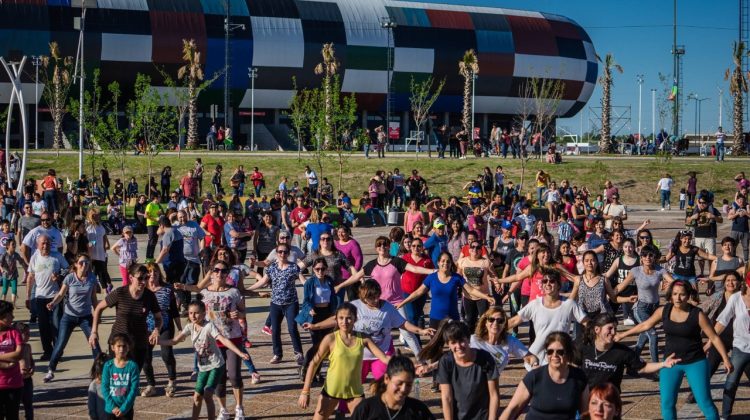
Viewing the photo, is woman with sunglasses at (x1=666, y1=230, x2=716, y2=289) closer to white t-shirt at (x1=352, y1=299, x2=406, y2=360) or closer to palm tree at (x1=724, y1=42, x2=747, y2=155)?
white t-shirt at (x1=352, y1=299, x2=406, y2=360)

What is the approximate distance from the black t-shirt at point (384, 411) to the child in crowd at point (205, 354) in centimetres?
331

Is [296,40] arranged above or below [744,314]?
above

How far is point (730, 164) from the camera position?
168 feet

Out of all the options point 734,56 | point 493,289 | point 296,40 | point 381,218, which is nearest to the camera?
point 493,289

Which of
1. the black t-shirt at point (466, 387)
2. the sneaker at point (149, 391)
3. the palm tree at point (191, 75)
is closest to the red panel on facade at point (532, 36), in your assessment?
the palm tree at point (191, 75)

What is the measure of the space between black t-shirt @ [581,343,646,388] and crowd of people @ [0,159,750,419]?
1cm

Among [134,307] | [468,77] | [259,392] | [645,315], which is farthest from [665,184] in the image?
[134,307]

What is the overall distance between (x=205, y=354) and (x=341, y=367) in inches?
63.9

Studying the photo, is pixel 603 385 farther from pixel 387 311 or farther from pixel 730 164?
pixel 730 164

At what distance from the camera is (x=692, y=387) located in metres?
9.42

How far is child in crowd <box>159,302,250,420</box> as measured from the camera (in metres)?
9.85

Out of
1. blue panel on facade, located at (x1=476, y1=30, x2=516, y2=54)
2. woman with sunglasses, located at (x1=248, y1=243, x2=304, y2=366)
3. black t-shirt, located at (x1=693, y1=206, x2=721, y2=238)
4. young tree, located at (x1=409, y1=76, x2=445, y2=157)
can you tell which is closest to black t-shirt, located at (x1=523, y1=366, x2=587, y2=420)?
woman with sunglasses, located at (x1=248, y1=243, x2=304, y2=366)

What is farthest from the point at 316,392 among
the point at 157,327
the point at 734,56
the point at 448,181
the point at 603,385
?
the point at 734,56

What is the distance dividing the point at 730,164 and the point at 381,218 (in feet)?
71.7
